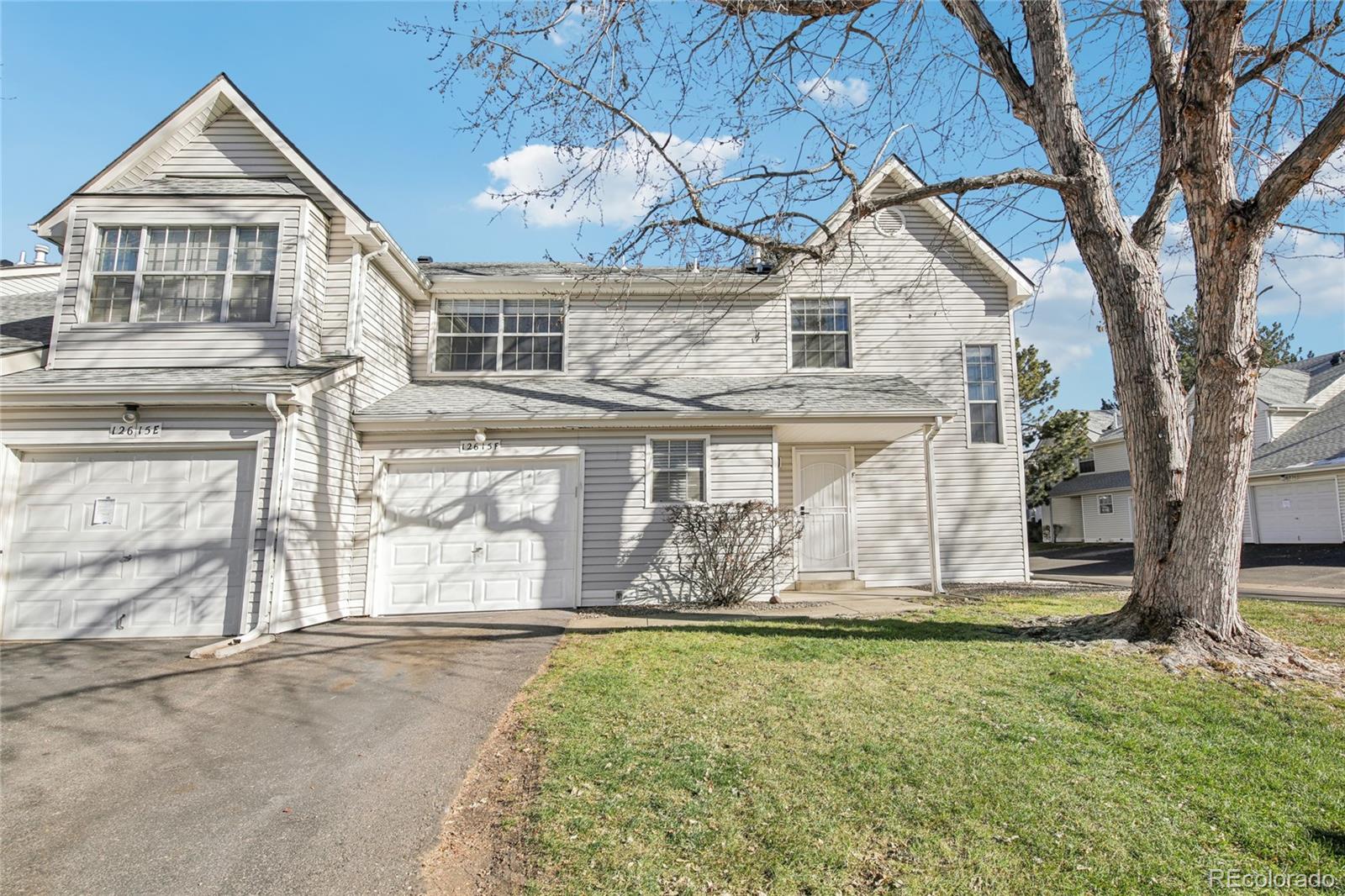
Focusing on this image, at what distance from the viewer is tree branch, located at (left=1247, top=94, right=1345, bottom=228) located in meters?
5.07

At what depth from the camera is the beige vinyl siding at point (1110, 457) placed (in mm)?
29422

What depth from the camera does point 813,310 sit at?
1276 cm

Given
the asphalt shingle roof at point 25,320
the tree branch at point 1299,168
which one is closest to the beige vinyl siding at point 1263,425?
the tree branch at point 1299,168

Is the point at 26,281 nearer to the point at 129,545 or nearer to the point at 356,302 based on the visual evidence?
the point at 356,302

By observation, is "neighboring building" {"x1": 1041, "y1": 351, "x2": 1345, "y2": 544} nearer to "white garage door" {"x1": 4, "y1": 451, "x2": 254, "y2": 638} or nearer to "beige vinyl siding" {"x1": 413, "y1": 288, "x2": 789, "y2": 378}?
"beige vinyl siding" {"x1": 413, "y1": 288, "x2": 789, "y2": 378}

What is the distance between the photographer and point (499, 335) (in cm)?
1212

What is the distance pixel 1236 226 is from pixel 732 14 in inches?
A: 206

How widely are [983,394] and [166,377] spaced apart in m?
12.9

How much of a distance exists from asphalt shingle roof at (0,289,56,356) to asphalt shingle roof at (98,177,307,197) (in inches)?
93.7

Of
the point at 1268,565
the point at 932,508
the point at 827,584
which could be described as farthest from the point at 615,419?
the point at 1268,565

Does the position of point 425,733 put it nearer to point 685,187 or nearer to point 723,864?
point 723,864

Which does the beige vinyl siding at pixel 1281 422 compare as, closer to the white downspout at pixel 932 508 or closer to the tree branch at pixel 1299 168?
the white downspout at pixel 932 508

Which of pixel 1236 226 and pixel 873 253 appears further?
pixel 873 253

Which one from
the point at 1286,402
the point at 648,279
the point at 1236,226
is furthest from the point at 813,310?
the point at 1286,402
